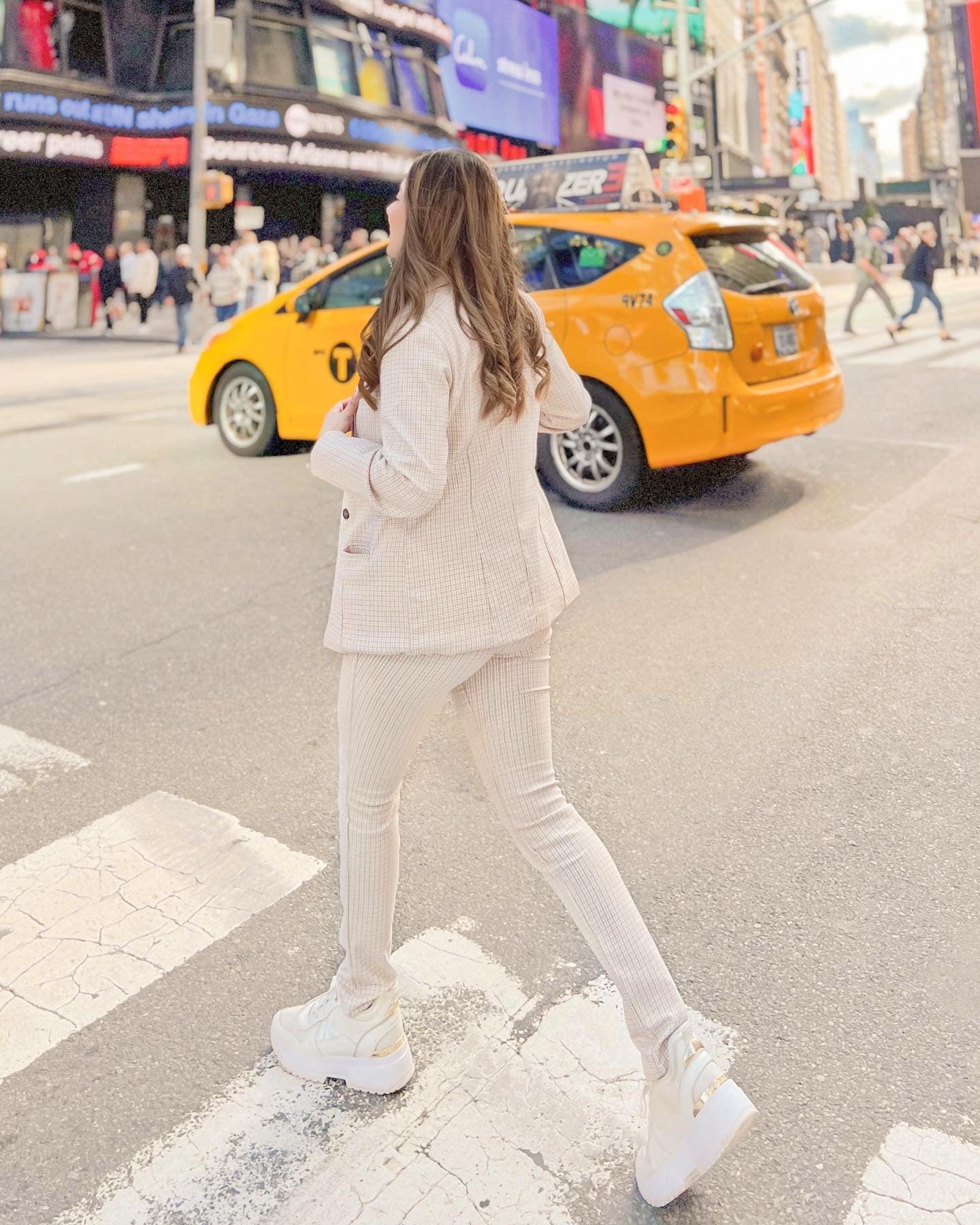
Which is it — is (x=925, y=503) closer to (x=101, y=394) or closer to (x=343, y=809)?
(x=343, y=809)

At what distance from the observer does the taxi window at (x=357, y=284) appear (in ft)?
27.2

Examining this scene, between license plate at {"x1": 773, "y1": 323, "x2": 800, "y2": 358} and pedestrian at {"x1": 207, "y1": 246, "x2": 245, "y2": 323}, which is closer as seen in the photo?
license plate at {"x1": 773, "y1": 323, "x2": 800, "y2": 358}

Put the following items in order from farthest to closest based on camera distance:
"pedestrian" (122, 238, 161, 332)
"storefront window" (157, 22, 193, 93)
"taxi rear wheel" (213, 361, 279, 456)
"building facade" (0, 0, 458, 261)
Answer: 1. "storefront window" (157, 22, 193, 93)
2. "building facade" (0, 0, 458, 261)
3. "pedestrian" (122, 238, 161, 332)
4. "taxi rear wheel" (213, 361, 279, 456)

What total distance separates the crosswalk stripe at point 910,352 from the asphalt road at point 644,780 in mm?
6970

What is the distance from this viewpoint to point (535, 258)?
25.2 ft

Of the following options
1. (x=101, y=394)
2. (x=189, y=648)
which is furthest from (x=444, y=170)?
(x=101, y=394)

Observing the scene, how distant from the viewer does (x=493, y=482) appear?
226cm

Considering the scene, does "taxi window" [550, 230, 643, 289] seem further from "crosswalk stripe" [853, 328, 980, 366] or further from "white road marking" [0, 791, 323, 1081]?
"crosswalk stripe" [853, 328, 980, 366]

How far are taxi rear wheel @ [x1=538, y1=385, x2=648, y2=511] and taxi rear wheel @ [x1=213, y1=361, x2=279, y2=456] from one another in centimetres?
243

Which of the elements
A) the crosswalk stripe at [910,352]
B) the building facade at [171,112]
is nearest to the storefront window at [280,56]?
the building facade at [171,112]

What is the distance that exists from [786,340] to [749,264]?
50cm

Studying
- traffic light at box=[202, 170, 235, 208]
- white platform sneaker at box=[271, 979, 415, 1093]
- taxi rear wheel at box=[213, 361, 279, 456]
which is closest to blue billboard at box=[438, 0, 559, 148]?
traffic light at box=[202, 170, 235, 208]

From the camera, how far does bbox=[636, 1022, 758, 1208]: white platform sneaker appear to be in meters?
2.11

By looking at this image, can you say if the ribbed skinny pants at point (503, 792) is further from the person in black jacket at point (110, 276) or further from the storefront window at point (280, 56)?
the storefront window at point (280, 56)
